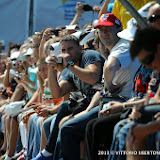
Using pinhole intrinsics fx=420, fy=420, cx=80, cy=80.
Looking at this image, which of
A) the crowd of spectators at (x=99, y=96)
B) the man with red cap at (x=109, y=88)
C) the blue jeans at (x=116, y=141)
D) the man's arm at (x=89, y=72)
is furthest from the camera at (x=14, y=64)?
the blue jeans at (x=116, y=141)

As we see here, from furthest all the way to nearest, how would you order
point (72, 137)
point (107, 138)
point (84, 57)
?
point (84, 57) < point (72, 137) < point (107, 138)

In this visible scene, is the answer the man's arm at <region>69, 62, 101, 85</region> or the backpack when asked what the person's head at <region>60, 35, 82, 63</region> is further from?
the backpack

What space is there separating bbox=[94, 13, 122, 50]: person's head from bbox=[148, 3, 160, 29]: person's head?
1.05 meters

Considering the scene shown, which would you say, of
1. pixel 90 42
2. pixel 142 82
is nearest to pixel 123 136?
pixel 142 82

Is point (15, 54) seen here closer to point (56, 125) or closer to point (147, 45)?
point (56, 125)

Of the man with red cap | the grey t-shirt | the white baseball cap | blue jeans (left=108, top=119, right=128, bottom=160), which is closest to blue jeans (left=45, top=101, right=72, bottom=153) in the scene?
the grey t-shirt

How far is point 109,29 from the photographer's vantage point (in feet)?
15.3

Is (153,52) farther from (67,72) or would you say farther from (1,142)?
(1,142)

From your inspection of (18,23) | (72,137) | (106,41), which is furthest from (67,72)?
(18,23)

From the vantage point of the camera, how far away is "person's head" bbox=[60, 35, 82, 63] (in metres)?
5.01

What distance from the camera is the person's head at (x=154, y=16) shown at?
3455 millimetres

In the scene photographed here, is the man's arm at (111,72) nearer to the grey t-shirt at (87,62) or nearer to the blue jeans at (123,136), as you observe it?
the grey t-shirt at (87,62)

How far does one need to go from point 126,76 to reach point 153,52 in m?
1.66

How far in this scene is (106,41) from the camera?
4633 millimetres
